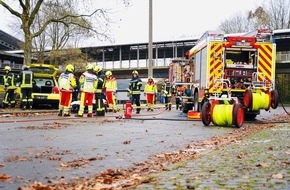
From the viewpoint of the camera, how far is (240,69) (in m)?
16.8

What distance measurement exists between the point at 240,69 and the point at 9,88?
10828 millimetres

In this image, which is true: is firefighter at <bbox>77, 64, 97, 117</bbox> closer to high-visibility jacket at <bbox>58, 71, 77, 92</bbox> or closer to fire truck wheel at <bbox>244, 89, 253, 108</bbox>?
high-visibility jacket at <bbox>58, 71, 77, 92</bbox>

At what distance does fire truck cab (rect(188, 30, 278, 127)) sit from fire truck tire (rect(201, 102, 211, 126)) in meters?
2.04

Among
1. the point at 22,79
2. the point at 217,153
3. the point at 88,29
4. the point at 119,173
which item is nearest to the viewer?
the point at 119,173

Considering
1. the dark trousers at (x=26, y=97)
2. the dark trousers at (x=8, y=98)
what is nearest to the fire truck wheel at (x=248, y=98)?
the dark trousers at (x=26, y=97)

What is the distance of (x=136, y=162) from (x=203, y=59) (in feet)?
36.2

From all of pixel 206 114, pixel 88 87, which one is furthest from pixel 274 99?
pixel 88 87

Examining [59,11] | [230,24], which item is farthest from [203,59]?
[230,24]

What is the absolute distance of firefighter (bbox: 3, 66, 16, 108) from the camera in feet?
70.9

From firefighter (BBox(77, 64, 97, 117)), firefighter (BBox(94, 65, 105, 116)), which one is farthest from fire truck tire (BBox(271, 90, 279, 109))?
firefighter (BBox(77, 64, 97, 117))

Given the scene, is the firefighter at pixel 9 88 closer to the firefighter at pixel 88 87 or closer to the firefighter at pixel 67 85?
the firefighter at pixel 67 85

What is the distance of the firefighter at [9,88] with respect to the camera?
21.6 m

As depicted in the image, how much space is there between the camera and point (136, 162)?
6469mm

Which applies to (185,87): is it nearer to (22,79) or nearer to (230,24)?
(22,79)
